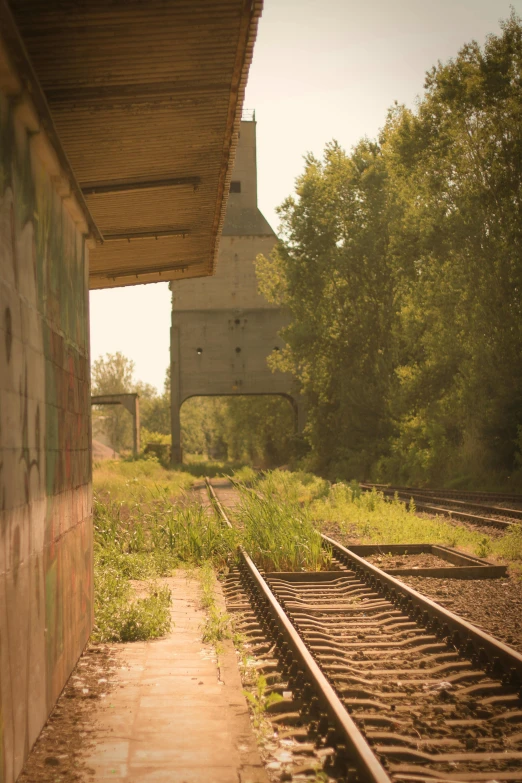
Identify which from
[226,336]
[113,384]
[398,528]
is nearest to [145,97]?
[398,528]

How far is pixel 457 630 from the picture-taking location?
6969 millimetres

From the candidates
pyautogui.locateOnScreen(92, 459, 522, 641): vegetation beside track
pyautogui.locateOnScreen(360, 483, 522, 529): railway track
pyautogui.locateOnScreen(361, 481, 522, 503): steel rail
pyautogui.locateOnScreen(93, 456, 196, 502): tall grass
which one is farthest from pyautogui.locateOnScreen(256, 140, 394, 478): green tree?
pyautogui.locateOnScreen(92, 459, 522, 641): vegetation beside track

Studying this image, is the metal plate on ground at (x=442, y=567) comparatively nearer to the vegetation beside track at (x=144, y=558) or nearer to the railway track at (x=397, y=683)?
the railway track at (x=397, y=683)

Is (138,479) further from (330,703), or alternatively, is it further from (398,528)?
(330,703)

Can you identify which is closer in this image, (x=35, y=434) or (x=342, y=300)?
(x=35, y=434)

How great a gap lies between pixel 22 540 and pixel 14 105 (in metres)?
2.39

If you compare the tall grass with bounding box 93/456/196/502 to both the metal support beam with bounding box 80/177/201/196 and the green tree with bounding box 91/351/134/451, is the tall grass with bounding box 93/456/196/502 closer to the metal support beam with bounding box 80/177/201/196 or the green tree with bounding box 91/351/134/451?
the metal support beam with bounding box 80/177/201/196

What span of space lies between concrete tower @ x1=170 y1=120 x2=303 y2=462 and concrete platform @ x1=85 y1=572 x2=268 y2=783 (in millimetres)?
37889

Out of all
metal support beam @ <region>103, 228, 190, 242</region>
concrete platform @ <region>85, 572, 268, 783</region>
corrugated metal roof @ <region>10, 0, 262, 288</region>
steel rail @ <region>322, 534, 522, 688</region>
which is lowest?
concrete platform @ <region>85, 572, 268, 783</region>

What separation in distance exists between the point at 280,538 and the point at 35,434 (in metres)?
6.94

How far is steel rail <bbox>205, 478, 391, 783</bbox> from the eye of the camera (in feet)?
13.6

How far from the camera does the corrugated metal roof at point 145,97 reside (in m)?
5.06

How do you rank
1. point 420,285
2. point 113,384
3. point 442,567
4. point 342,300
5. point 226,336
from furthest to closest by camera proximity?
point 113,384
point 226,336
point 342,300
point 420,285
point 442,567

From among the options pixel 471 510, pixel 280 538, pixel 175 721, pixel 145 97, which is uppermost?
pixel 145 97
